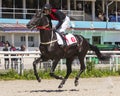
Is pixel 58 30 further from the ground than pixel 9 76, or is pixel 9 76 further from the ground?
pixel 58 30

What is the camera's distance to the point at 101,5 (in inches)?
1785

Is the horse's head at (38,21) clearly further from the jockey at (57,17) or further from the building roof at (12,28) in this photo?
the building roof at (12,28)

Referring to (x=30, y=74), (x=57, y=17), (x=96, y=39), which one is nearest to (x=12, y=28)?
(x=96, y=39)

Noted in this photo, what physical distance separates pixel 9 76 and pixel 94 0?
26947 mm

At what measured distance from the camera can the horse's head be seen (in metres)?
12.0

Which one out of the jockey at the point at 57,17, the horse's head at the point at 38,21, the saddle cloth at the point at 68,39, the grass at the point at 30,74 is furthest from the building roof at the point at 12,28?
the horse's head at the point at 38,21

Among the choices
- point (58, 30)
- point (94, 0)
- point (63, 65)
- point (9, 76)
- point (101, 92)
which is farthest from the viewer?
point (94, 0)

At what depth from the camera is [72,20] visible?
136 ft

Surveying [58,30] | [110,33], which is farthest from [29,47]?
[58,30]

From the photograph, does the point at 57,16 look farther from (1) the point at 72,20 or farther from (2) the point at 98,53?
(1) the point at 72,20

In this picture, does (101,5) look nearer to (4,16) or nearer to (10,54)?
(4,16)

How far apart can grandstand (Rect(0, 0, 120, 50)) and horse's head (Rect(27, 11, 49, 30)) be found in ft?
79.5

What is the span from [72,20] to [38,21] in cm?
2936

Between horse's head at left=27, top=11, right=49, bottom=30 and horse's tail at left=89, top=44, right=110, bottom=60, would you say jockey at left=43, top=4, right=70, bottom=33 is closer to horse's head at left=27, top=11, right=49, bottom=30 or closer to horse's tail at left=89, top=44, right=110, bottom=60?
horse's head at left=27, top=11, right=49, bottom=30
